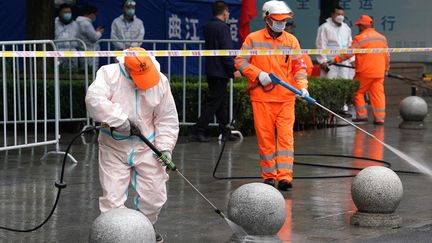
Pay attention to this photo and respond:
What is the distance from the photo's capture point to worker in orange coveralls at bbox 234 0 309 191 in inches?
389

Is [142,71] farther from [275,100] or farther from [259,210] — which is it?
[275,100]

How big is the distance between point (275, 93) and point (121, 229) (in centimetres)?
386

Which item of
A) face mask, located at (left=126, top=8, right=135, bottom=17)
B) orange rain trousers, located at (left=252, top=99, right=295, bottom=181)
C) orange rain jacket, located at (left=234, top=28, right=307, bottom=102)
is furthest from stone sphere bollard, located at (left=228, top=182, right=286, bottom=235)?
face mask, located at (left=126, top=8, right=135, bottom=17)

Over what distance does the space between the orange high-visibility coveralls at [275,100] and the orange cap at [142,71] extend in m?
2.84

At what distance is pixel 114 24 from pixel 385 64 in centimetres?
496

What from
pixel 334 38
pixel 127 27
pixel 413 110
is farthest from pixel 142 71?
pixel 334 38

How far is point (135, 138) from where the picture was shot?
723 cm

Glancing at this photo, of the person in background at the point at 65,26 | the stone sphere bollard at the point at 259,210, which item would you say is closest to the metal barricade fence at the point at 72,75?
the person in background at the point at 65,26

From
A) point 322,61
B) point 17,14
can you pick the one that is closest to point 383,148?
point 322,61

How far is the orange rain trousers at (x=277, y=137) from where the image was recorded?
9906mm

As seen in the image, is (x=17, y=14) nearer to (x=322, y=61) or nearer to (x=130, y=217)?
(x=322, y=61)

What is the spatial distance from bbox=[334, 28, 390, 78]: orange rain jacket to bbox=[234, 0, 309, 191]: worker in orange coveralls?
279 inches

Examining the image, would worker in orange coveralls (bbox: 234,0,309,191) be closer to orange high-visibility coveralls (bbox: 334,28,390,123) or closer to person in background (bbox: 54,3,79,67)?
orange high-visibility coveralls (bbox: 334,28,390,123)

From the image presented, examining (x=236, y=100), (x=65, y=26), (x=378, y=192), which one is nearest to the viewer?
(x=378, y=192)
